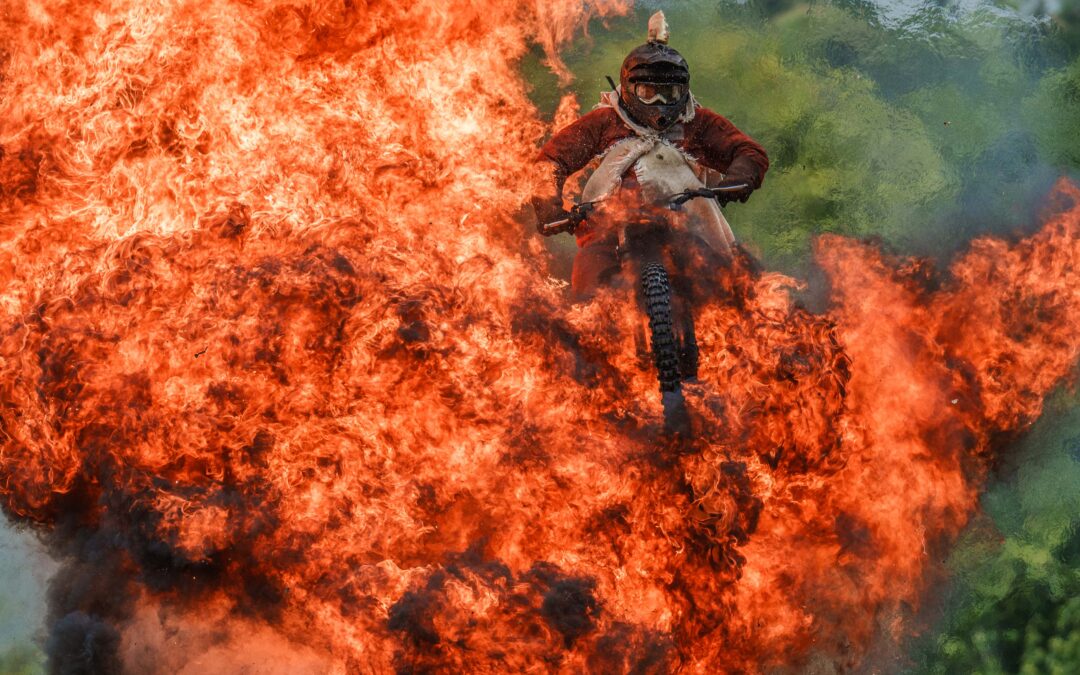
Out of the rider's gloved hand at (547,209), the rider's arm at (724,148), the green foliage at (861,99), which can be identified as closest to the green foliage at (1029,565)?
the green foliage at (861,99)

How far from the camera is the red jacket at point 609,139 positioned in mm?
11469

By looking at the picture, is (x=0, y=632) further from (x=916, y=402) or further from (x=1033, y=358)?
(x=1033, y=358)

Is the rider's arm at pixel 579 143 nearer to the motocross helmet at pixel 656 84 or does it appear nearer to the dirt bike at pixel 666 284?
the motocross helmet at pixel 656 84

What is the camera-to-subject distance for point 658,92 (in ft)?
36.6

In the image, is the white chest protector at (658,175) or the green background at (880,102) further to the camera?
the green background at (880,102)

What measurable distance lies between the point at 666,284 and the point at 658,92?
8.28ft

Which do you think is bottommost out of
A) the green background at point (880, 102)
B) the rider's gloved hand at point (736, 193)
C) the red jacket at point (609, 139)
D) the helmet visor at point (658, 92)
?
the green background at point (880, 102)

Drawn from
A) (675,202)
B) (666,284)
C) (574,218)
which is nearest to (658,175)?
(675,202)

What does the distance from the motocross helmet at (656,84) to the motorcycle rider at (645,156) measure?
11 millimetres

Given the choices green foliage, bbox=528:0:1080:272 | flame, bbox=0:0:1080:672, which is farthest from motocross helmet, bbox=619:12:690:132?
green foliage, bbox=528:0:1080:272

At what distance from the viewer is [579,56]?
1708cm

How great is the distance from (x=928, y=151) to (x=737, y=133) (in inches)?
249

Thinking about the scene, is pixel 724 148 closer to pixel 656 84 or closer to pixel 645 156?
Answer: pixel 645 156

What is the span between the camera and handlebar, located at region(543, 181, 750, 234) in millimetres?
10320
